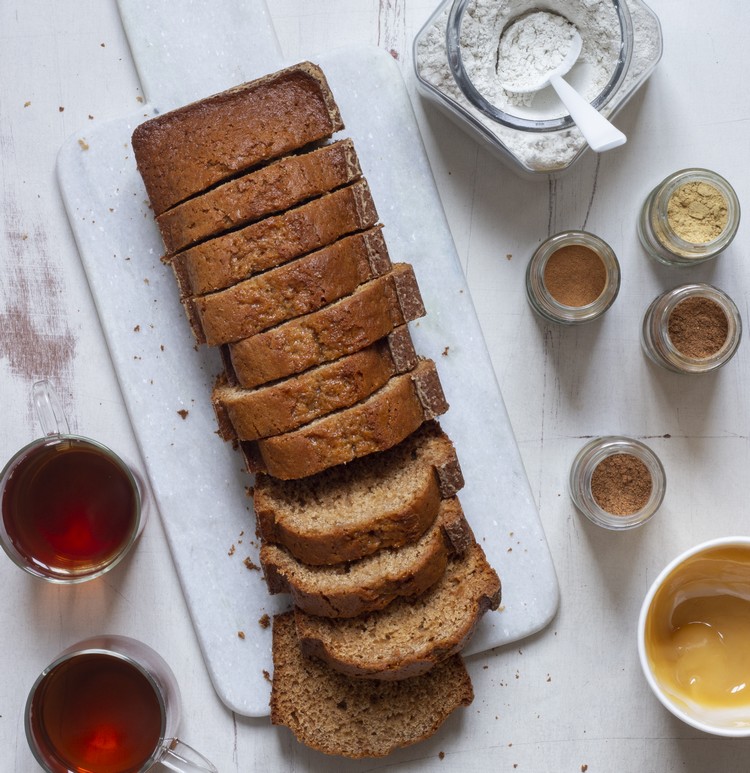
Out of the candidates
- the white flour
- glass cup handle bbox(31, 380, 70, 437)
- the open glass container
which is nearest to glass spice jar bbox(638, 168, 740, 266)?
the open glass container

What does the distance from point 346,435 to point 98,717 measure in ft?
4.27

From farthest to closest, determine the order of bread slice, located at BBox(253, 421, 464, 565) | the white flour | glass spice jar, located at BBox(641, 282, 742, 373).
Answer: glass spice jar, located at BBox(641, 282, 742, 373)
the white flour
bread slice, located at BBox(253, 421, 464, 565)

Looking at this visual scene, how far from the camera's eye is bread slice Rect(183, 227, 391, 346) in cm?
223

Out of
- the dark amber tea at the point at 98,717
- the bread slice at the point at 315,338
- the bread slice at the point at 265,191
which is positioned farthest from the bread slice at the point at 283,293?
the dark amber tea at the point at 98,717

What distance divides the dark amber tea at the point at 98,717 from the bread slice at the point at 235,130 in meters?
1.54

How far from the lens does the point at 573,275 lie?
8.58 feet

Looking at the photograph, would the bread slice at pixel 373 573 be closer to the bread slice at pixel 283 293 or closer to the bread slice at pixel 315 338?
the bread slice at pixel 315 338

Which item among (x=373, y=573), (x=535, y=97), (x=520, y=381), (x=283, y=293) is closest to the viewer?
(x=283, y=293)

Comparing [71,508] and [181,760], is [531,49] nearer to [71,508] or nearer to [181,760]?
[71,508]

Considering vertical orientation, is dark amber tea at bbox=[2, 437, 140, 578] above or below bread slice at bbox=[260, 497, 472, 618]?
above

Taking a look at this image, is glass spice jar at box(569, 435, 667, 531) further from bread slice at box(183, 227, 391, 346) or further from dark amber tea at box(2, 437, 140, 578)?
dark amber tea at box(2, 437, 140, 578)

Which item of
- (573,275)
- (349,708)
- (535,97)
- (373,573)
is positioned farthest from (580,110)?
(349,708)

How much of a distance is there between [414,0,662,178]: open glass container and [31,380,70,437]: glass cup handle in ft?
5.28

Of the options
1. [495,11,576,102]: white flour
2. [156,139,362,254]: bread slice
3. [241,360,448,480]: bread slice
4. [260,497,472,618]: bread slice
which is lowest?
[260,497,472,618]: bread slice
